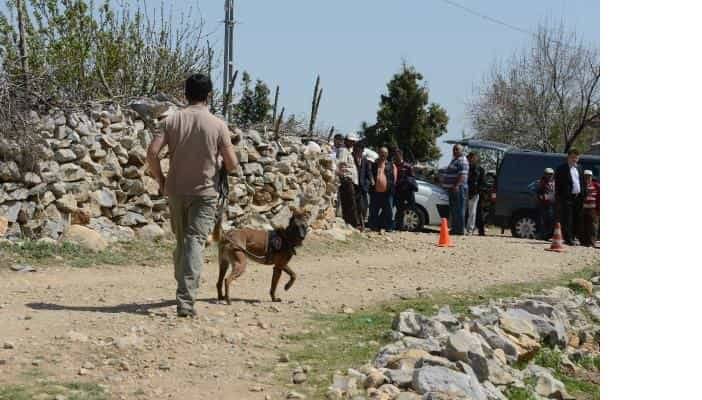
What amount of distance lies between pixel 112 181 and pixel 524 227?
957 centimetres

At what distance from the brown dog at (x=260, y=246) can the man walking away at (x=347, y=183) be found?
25.1 feet

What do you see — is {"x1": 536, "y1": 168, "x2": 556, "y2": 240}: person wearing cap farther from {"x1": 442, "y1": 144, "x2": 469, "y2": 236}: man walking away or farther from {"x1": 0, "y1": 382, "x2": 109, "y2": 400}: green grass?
{"x1": 0, "y1": 382, "x2": 109, "y2": 400}: green grass

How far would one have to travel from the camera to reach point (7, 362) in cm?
644

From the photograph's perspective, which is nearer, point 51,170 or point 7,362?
point 7,362

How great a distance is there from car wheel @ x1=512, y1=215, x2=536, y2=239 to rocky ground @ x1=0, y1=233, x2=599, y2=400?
555cm

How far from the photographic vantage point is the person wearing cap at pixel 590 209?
1759 centimetres

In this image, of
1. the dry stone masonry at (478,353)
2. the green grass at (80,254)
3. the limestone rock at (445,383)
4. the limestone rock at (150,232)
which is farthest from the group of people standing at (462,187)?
the limestone rock at (445,383)

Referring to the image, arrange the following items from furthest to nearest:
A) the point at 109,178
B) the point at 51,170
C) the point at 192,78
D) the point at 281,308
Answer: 1. the point at 109,178
2. the point at 51,170
3. the point at 281,308
4. the point at 192,78

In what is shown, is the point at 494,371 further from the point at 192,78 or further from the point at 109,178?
the point at 109,178

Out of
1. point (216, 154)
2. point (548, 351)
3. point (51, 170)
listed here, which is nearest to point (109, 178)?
point (51, 170)

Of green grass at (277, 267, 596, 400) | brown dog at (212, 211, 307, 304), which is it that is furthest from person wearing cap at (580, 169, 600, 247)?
brown dog at (212, 211, 307, 304)

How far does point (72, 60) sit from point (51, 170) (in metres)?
3.89

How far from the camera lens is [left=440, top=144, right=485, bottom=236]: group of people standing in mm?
18125

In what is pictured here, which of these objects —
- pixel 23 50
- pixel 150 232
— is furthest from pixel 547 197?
pixel 23 50
